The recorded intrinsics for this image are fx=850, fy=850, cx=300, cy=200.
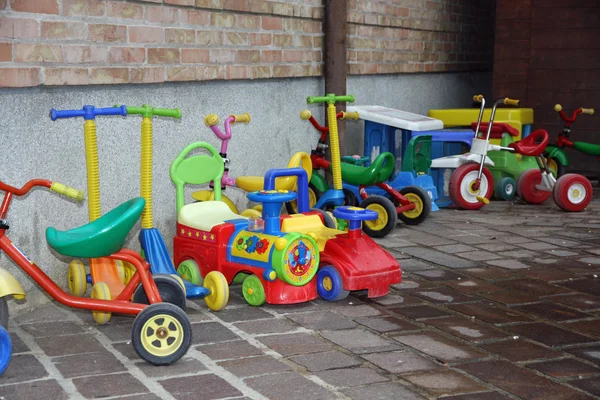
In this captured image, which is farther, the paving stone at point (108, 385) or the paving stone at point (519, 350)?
the paving stone at point (519, 350)

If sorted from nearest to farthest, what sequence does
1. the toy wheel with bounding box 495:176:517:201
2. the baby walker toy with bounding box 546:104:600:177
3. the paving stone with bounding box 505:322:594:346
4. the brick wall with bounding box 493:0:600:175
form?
the paving stone with bounding box 505:322:594:346 → the toy wheel with bounding box 495:176:517:201 → the baby walker toy with bounding box 546:104:600:177 → the brick wall with bounding box 493:0:600:175

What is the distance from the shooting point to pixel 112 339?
4.17m

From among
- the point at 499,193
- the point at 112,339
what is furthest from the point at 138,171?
the point at 499,193

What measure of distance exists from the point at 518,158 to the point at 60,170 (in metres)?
5.02

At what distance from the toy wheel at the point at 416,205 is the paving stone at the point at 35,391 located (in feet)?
13.3

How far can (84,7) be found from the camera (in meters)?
4.88

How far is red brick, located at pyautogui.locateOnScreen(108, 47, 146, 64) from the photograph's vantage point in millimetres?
5102

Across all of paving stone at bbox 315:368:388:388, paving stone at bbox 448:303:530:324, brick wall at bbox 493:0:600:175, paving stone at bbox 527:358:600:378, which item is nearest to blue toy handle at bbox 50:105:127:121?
paving stone at bbox 315:368:388:388

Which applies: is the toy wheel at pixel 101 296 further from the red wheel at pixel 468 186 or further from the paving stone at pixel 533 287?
the red wheel at pixel 468 186

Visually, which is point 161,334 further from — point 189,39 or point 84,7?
point 189,39

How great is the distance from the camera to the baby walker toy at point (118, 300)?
378 cm

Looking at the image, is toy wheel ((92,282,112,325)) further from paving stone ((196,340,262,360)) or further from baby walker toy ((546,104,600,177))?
baby walker toy ((546,104,600,177))

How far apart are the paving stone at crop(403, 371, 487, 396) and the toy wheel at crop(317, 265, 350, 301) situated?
3.84ft

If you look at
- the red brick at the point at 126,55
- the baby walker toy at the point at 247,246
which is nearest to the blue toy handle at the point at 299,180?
the baby walker toy at the point at 247,246
